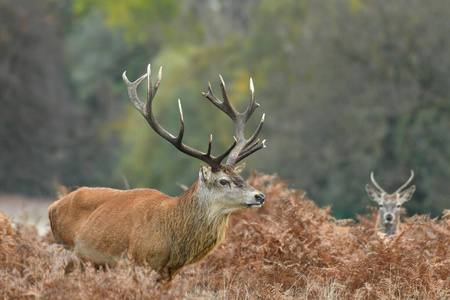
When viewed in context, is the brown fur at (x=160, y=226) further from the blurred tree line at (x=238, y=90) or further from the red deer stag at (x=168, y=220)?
the blurred tree line at (x=238, y=90)

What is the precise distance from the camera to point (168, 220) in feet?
25.9

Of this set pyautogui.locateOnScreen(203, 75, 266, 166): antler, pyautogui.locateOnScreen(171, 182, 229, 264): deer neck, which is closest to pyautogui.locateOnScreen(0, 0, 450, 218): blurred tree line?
pyautogui.locateOnScreen(203, 75, 266, 166): antler

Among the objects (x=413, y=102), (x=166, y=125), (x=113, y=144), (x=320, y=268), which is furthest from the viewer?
(x=113, y=144)

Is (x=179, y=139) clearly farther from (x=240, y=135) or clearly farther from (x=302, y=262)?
(x=302, y=262)

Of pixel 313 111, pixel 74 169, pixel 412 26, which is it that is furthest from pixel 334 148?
pixel 74 169

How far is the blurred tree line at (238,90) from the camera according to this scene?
26.8m

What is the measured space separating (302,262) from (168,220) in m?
1.89

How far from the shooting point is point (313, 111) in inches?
1177

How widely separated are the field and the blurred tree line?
52.9ft

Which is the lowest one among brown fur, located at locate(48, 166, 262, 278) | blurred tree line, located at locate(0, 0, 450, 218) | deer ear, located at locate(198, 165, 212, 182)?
brown fur, located at locate(48, 166, 262, 278)

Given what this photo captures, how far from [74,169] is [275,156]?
40.5 feet

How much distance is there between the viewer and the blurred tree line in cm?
2684

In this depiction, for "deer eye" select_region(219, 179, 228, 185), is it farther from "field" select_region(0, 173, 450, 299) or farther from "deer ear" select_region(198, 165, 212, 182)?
"field" select_region(0, 173, 450, 299)

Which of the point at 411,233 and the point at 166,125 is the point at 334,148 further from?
the point at 411,233
